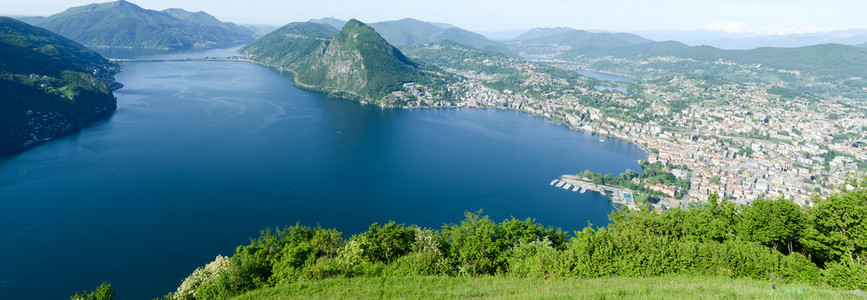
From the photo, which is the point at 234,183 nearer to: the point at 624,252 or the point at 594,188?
the point at 624,252

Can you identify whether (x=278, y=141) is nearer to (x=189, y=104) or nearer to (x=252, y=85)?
(x=189, y=104)

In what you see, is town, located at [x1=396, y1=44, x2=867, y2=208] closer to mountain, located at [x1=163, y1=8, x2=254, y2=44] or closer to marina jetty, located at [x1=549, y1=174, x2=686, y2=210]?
marina jetty, located at [x1=549, y1=174, x2=686, y2=210]

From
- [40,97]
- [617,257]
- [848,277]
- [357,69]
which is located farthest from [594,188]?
[357,69]

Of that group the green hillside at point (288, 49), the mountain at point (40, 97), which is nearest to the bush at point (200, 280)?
the mountain at point (40, 97)

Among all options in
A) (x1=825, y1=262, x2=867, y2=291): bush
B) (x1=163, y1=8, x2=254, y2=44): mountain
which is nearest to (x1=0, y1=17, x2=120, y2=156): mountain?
(x1=825, y1=262, x2=867, y2=291): bush

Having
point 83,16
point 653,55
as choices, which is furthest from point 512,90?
point 83,16
